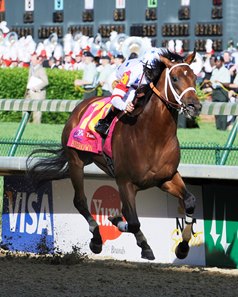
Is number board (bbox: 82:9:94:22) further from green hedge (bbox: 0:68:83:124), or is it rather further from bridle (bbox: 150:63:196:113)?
bridle (bbox: 150:63:196:113)

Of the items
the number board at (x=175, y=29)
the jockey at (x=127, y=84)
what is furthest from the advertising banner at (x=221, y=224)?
the number board at (x=175, y=29)

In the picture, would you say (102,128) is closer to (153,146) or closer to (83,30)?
(153,146)

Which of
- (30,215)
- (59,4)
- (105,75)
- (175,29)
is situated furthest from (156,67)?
(59,4)

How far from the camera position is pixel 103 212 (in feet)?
30.5

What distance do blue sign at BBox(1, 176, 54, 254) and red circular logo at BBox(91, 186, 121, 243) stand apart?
44 cm

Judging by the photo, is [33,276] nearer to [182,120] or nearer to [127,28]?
[182,120]

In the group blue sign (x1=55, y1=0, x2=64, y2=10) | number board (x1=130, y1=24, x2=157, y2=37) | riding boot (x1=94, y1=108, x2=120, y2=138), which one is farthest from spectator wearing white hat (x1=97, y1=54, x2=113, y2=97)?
riding boot (x1=94, y1=108, x2=120, y2=138)

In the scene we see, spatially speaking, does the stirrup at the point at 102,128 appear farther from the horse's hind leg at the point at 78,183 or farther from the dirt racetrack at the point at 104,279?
the dirt racetrack at the point at 104,279

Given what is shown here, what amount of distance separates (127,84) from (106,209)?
54.1 inches

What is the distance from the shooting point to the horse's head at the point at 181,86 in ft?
24.4

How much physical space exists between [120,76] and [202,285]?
192cm

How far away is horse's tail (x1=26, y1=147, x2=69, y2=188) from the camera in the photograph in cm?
912

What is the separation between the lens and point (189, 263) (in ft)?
28.6

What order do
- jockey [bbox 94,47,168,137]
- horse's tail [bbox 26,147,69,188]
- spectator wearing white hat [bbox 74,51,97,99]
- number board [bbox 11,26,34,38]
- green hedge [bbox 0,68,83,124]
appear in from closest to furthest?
jockey [bbox 94,47,168,137]
horse's tail [bbox 26,147,69,188]
spectator wearing white hat [bbox 74,51,97,99]
green hedge [bbox 0,68,83,124]
number board [bbox 11,26,34,38]
